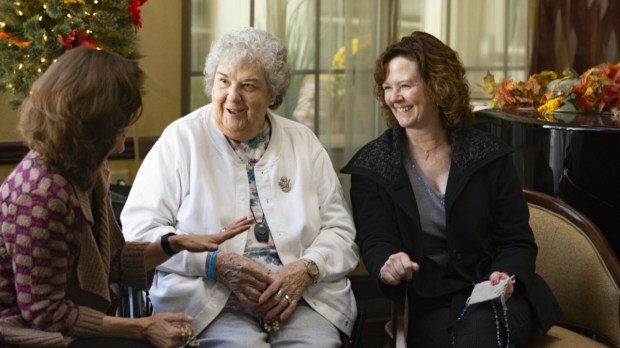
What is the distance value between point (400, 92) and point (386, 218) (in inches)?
15.3

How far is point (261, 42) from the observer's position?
9.07 ft

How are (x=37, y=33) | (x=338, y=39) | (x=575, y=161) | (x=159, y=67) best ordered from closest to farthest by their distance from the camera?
(x=575, y=161)
(x=37, y=33)
(x=159, y=67)
(x=338, y=39)

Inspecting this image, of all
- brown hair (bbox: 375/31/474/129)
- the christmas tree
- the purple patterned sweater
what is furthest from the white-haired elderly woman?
the christmas tree

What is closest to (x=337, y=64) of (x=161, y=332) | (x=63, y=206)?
(x=161, y=332)

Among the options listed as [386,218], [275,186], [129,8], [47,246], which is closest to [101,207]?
[47,246]

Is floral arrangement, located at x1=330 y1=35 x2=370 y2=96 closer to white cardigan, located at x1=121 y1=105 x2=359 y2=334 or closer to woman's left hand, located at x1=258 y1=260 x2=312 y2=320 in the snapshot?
white cardigan, located at x1=121 y1=105 x2=359 y2=334

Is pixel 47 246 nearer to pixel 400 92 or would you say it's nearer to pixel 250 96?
pixel 250 96

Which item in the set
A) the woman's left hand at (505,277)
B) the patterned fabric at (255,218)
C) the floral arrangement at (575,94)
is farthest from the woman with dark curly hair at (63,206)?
the floral arrangement at (575,94)

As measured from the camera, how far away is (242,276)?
2.54 m

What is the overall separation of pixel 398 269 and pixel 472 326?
262mm

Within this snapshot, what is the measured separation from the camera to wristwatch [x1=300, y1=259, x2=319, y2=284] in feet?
8.64

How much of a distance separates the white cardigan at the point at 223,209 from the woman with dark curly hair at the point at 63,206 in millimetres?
509

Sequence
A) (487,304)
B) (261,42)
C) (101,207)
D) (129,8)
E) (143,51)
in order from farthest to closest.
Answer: (143,51) < (129,8) < (261,42) < (487,304) < (101,207)

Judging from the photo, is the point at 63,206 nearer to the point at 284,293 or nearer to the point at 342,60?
the point at 284,293
